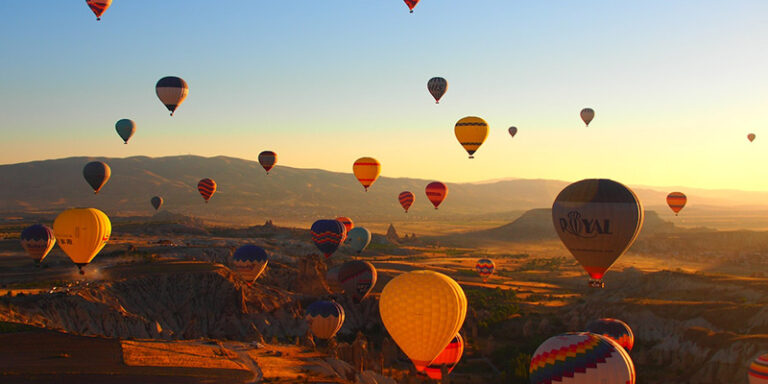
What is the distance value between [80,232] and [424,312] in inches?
937

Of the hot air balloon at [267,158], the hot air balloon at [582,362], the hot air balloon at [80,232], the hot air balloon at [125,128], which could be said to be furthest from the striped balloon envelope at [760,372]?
the hot air balloon at [267,158]

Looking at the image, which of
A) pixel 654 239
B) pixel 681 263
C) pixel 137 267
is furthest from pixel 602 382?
pixel 654 239

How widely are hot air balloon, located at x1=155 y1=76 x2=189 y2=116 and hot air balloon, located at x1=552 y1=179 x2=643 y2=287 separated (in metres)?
36.4

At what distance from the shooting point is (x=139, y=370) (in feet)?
84.3

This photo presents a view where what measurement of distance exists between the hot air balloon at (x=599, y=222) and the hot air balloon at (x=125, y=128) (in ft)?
172

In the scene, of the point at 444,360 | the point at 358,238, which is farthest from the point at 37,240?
the point at 358,238

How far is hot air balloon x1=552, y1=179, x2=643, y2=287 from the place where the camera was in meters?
35.2

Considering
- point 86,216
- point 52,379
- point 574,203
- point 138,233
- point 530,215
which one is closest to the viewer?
point 52,379

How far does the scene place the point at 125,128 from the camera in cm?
7512

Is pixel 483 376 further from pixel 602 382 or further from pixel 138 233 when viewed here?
pixel 138 233

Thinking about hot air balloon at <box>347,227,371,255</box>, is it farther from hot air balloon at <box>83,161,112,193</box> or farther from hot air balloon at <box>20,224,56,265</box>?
hot air balloon at <box>20,224,56,265</box>

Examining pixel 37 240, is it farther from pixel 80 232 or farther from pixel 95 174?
pixel 95 174

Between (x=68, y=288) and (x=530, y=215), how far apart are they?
146813 mm

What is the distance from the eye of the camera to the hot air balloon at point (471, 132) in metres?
60.3
